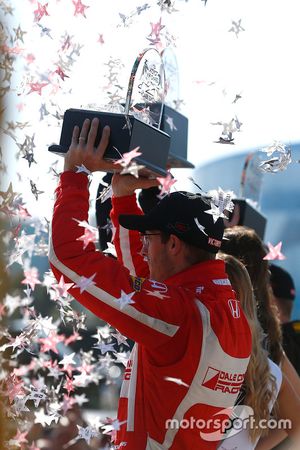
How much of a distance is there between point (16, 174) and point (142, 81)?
570 millimetres

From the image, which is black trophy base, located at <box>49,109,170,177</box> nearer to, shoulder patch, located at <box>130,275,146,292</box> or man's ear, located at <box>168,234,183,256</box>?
man's ear, located at <box>168,234,183,256</box>

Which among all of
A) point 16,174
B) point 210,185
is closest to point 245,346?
point 16,174

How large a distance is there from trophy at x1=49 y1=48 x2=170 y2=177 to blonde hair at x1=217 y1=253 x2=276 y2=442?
630mm

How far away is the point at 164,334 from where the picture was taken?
94.2 inches

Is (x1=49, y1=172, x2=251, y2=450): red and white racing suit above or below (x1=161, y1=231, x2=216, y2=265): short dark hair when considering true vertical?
below

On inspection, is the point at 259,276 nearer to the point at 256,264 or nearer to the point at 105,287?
the point at 256,264

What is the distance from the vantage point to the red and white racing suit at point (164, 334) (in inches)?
92.9

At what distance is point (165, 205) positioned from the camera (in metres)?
2.70

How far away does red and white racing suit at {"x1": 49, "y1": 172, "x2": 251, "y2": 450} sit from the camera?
236cm

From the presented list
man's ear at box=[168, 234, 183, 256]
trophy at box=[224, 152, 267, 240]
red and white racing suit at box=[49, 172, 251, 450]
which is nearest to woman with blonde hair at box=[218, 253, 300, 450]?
red and white racing suit at box=[49, 172, 251, 450]

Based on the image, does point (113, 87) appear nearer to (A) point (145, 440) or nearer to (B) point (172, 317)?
(B) point (172, 317)
